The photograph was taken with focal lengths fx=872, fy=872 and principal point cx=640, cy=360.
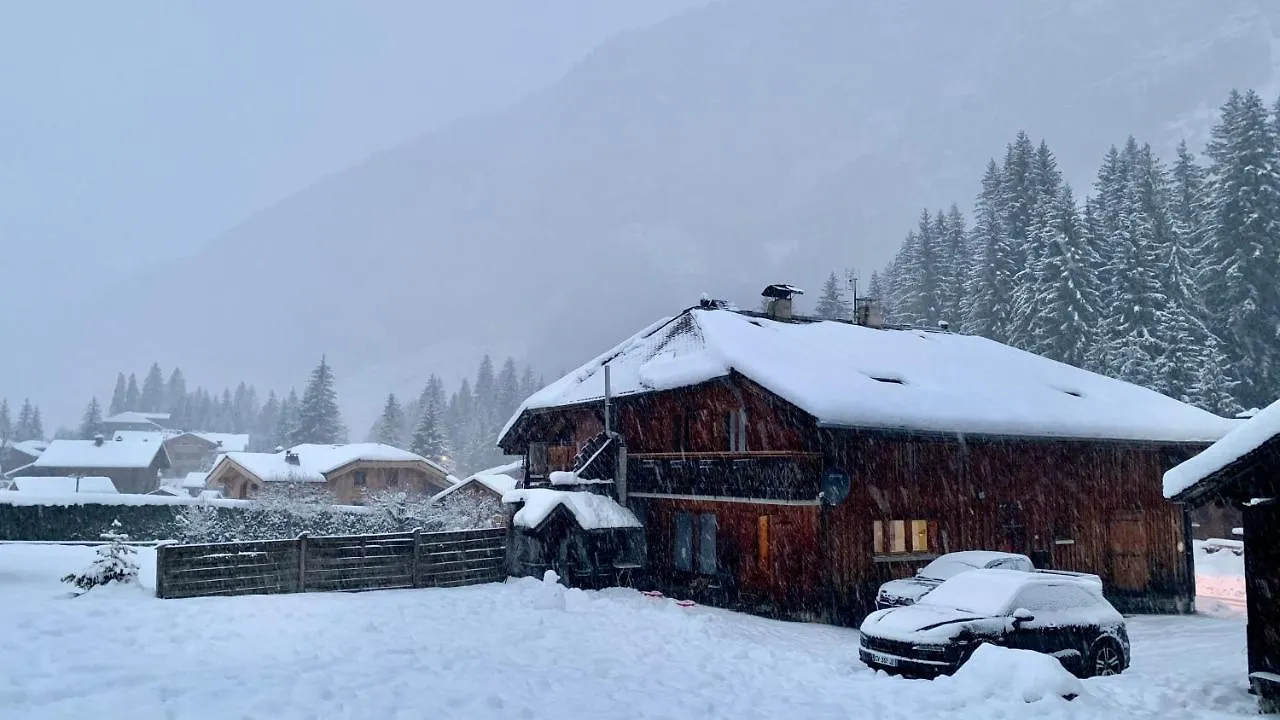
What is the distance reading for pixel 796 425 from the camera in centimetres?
2108

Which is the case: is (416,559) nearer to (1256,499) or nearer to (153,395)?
(1256,499)

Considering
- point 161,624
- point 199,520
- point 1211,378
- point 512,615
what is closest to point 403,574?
point 512,615

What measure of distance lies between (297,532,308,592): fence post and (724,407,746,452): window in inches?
433

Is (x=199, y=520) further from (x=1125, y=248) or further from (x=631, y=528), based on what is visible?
(x=1125, y=248)

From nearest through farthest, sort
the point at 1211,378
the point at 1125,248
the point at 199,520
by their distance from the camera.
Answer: the point at 199,520 < the point at 1211,378 < the point at 1125,248

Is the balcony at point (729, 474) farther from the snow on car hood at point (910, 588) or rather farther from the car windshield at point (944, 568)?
A: the car windshield at point (944, 568)

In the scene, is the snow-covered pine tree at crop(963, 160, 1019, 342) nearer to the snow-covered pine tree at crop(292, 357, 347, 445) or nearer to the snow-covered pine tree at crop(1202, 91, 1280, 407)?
the snow-covered pine tree at crop(1202, 91, 1280, 407)

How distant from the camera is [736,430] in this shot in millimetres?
23203

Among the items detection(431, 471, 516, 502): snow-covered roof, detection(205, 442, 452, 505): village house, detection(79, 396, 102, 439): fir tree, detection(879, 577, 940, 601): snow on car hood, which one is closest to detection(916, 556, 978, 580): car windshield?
detection(879, 577, 940, 601): snow on car hood

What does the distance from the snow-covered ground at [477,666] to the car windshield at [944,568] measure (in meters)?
2.45

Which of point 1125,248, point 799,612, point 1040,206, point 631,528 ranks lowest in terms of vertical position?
point 799,612

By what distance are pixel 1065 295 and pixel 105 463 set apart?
90040 millimetres

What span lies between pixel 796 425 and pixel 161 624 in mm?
13895

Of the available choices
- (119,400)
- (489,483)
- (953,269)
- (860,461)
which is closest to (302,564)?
(860,461)
